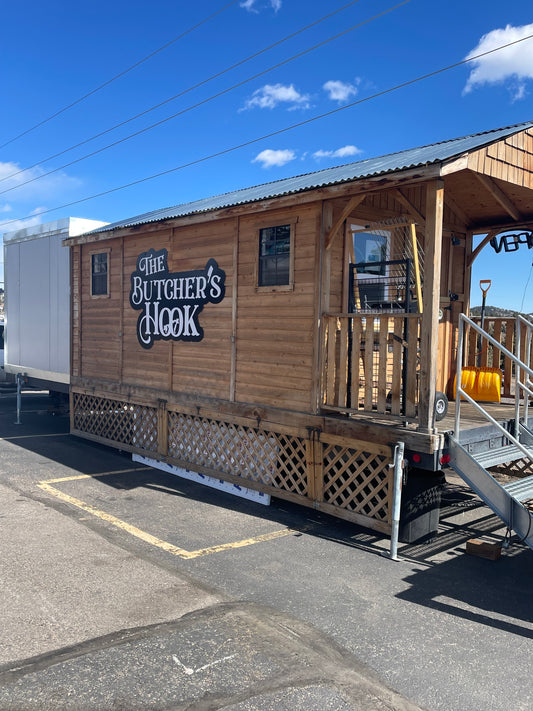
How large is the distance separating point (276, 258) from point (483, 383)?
3495 millimetres

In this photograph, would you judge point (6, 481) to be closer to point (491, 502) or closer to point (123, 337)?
point (123, 337)

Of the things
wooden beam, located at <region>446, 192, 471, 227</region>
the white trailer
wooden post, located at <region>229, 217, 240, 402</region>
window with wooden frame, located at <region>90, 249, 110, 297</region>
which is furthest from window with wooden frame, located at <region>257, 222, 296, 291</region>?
the white trailer

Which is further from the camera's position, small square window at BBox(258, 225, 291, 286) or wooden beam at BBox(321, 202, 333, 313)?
small square window at BBox(258, 225, 291, 286)

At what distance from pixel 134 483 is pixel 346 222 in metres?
4.65

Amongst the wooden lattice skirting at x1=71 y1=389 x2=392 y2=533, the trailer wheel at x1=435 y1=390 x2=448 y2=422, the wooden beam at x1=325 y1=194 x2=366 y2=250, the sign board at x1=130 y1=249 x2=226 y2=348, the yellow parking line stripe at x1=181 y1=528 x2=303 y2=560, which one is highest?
the wooden beam at x1=325 y1=194 x2=366 y2=250

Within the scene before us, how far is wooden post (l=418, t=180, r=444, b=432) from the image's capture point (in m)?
5.81

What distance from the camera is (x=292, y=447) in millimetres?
7469

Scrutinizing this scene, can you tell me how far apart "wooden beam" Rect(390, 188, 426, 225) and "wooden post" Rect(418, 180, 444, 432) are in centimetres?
88

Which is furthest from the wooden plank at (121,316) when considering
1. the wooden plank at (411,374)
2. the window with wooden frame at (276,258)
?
the wooden plank at (411,374)

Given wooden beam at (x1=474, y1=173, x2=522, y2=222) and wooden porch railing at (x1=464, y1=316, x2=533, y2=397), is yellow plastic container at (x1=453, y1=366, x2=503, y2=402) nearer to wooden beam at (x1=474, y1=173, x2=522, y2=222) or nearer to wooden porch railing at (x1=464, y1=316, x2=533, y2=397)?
wooden porch railing at (x1=464, y1=316, x2=533, y2=397)

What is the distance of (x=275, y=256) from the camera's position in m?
7.66

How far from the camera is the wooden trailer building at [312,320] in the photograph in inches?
246

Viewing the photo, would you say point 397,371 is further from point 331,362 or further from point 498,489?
point 498,489

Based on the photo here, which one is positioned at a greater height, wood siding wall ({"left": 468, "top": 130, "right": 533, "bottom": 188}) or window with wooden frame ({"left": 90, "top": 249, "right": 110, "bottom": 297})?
wood siding wall ({"left": 468, "top": 130, "right": 533, "bottom": 188})
